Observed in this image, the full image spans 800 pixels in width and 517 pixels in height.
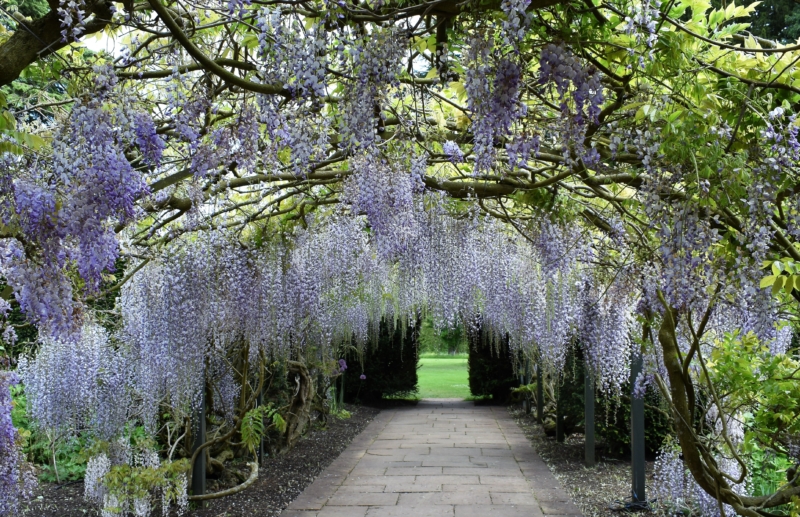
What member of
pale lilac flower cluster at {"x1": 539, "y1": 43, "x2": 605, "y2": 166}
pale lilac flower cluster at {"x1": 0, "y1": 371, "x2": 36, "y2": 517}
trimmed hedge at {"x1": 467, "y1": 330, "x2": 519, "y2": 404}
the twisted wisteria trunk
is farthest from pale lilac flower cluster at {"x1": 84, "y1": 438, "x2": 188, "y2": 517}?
trimmed hedge at {"x1": 467, "y1": 330, "x2": 519, "y2": 404}

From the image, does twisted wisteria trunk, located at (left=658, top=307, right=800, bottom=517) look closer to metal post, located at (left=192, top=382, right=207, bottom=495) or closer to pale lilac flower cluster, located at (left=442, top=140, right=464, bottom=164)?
pale lilac flower cluster, located at (left=442, top=140, right=464, bottom=164)

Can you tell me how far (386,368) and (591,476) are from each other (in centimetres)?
652

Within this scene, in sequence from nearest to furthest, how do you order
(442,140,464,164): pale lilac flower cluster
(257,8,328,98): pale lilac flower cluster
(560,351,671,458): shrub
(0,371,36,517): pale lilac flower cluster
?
1. (257,8,328,98): pale lilac flower cluster
2. (0,371,36,517): pale lilac flower cluster
3. (442,140,464,164): pale lilac flower cluster
4. (560,351,671,458): shrub

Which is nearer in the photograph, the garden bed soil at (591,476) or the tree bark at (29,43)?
the tree bark at (29,43)

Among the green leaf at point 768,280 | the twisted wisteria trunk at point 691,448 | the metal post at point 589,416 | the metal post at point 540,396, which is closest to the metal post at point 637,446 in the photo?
the metal post at point 589,416

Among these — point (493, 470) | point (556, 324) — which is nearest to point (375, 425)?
point (493, 470)

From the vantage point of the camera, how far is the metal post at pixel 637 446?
4777 millimetres

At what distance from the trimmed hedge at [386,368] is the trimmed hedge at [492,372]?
1.13 meters

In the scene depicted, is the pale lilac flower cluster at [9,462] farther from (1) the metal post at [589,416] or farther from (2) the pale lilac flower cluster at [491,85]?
(1) the metal post at [589,416]

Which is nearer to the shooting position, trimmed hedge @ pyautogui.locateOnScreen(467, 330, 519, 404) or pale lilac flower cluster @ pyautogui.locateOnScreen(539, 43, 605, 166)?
pale lilac flower cluster @ pyautogui.locateOnScreen(539, 43, 605, 166)

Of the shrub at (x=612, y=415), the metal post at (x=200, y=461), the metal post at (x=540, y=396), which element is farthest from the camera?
the metal post at (x=540, y=396)

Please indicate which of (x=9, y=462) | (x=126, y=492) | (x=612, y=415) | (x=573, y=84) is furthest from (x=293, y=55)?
(x=612, y=415)

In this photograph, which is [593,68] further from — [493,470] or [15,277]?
[493,470]

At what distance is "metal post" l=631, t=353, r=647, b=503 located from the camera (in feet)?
15.7
